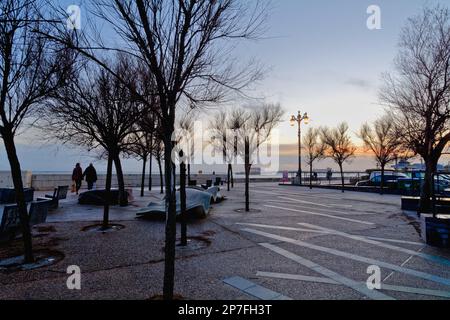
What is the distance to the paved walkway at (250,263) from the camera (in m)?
4.02

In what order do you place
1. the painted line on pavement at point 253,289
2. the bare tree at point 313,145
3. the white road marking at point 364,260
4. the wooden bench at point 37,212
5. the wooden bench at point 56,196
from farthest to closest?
the bare tree at point 313,145
the wooden bench at point 56,196
the wooden bench at point 37,212
the white road marking at point 364,260
the painted line on pavement at point 253,289

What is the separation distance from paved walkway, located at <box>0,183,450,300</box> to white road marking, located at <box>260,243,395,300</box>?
0.01m

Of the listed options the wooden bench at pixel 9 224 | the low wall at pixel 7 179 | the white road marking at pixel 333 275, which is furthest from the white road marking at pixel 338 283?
the low wall at pixel 7 179

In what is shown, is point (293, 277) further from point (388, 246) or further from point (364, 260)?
point (388, 246)

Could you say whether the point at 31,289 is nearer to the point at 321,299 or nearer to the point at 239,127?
the point at 321,299

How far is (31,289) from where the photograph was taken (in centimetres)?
405

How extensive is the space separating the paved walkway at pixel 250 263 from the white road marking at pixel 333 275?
0.01 meters

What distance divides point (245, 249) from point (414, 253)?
3.56m

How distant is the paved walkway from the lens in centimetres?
402

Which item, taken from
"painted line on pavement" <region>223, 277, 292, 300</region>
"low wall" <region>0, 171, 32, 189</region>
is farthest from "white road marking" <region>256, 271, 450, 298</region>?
"low wall" <region>0, 171, 32, 189</region>

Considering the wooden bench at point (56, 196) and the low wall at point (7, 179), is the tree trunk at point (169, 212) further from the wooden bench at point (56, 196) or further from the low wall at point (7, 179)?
the low wall at point (7, 179)

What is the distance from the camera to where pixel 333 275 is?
4664mm
